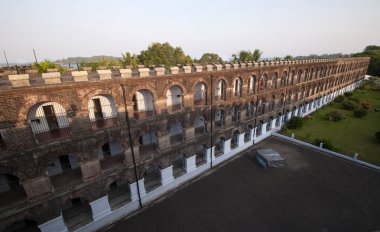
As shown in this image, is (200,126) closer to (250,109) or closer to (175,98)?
(175,98)

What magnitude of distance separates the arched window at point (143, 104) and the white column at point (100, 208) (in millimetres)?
8864

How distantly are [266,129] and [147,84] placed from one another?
27634mm

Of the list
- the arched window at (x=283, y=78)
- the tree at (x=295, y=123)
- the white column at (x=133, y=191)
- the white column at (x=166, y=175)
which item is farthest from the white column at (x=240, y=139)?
the white column at (x=133, y=191)

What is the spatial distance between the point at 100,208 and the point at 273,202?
18540 mm

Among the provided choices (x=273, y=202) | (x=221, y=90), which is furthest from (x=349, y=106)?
(x=273, y=202)

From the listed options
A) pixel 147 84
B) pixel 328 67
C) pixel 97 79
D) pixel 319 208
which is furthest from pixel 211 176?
pixel 328 67

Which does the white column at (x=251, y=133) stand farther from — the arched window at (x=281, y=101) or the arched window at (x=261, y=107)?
the arched window at (x=281, y=101)

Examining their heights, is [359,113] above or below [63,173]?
below

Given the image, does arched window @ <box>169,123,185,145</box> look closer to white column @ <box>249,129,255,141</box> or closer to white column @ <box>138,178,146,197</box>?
white column @ <box>138,178,146,197</box>

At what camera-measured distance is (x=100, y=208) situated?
757 inches

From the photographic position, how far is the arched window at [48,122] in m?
15.9

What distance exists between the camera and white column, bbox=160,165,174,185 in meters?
23.2

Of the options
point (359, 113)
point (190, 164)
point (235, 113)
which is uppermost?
point (235, 113)

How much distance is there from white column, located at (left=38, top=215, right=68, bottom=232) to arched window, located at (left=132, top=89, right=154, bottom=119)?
11253mm
